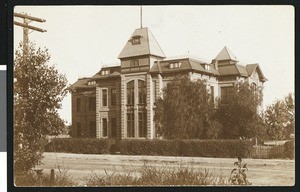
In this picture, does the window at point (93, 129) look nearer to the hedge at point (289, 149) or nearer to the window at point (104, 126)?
the window at point (104, 126)

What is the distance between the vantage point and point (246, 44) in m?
4.23

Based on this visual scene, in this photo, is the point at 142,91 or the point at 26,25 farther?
the point at 142,91

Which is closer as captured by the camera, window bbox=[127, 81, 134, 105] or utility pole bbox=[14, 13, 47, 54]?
utility pole bbox=[14, 13, 47, 54]

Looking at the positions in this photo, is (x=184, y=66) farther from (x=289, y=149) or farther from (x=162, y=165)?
(x=289, y=149)

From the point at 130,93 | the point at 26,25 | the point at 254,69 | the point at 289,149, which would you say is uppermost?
the point at 26,25

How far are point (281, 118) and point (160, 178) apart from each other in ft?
2.55

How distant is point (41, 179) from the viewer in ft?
14.0

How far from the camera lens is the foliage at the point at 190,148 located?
4.25 metres

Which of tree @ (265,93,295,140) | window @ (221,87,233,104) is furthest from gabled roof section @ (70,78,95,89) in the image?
tree @ (265,93,295,140)

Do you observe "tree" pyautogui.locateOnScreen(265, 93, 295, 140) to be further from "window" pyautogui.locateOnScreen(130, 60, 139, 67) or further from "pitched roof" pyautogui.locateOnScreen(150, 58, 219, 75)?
"window" pyautogui.locateOnScreen(130, 60, 139, 67)

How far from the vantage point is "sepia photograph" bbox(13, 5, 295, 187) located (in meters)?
4.22

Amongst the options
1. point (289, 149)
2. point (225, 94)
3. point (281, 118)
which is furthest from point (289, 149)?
point (225, 94)

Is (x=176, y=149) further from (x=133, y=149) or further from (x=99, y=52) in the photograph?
(x=99, y=52)

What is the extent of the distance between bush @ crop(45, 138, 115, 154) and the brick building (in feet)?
0.12
